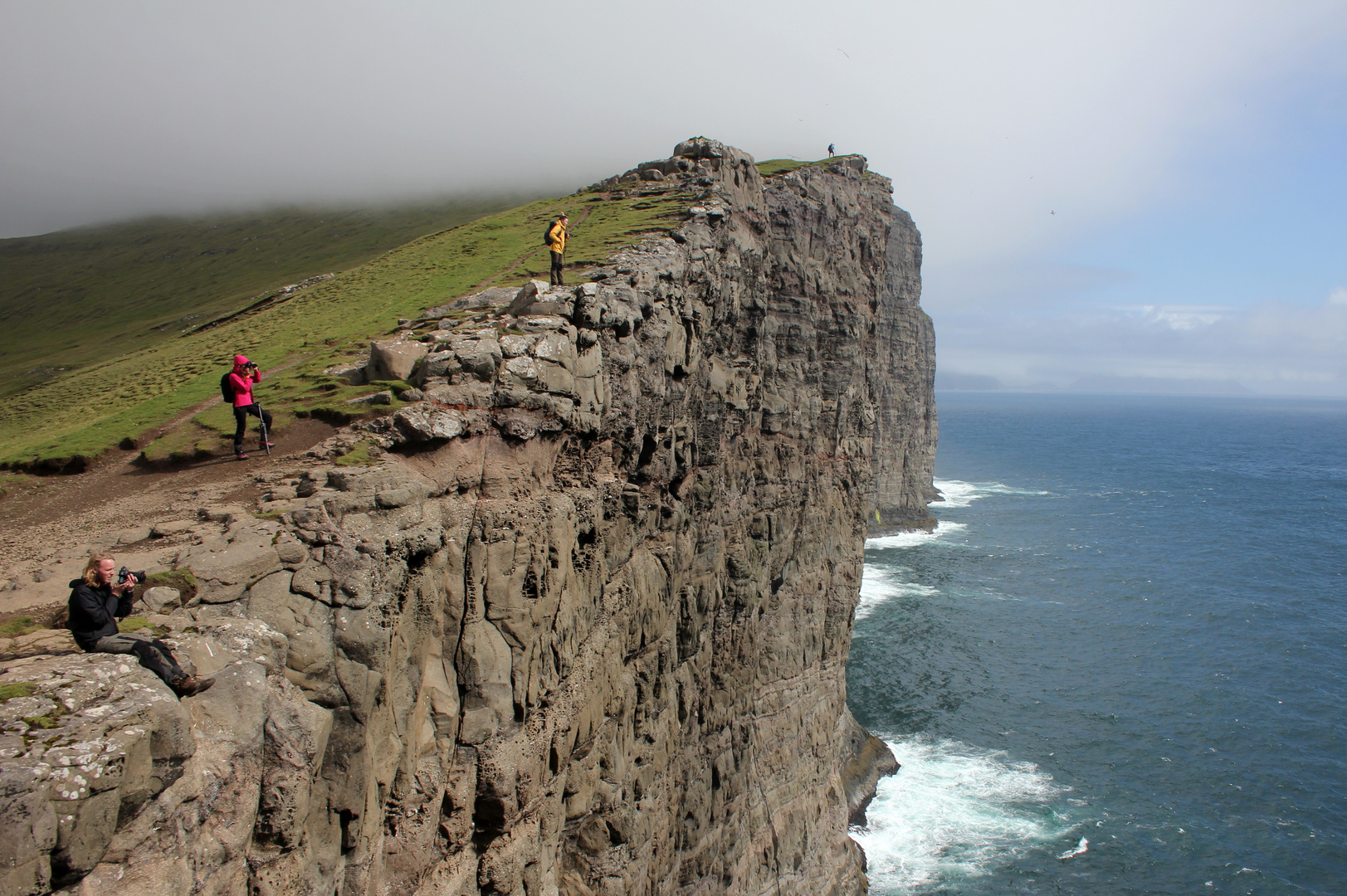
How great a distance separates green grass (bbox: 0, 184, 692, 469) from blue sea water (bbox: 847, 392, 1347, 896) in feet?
127

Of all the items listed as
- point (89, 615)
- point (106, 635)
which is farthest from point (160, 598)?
point (89, 615)

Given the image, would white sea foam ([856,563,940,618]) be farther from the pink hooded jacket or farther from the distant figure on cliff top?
the pink hooded jacket

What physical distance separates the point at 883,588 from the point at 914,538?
23980mm

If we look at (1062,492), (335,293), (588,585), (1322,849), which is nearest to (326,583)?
(588,585)

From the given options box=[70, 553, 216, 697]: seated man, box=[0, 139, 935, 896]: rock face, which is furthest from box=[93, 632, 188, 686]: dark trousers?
box=[0, 139, 935, 896]: rock face

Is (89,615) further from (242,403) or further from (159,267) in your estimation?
(159,267)

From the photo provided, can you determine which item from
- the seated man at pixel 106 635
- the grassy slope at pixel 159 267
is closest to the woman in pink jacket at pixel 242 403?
the seated man at pixel 106 635

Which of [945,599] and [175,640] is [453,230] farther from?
[945,599]

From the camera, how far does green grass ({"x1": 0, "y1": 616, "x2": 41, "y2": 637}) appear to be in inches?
406

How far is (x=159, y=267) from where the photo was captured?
13500 centimetres

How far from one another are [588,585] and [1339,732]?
202 feet

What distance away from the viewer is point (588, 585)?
2098 cm

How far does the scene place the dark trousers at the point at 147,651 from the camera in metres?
9.74

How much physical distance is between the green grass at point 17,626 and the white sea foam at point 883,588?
71.1m
